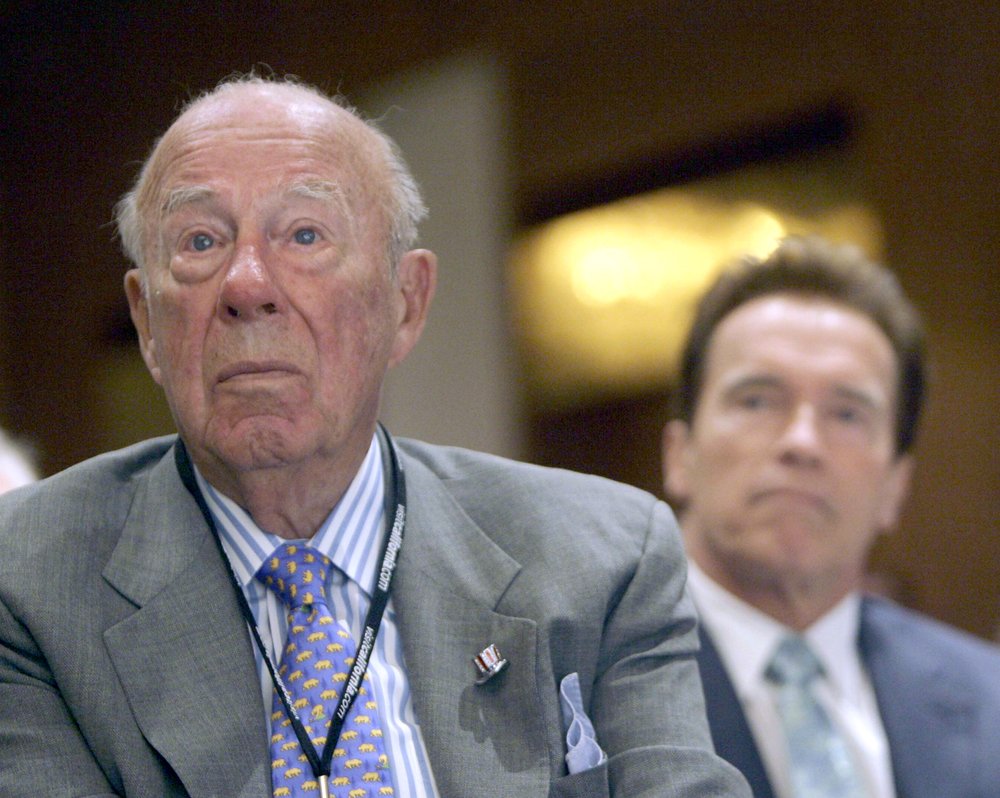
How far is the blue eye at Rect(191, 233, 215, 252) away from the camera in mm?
1699

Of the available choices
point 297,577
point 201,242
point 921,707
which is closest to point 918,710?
point 921,707

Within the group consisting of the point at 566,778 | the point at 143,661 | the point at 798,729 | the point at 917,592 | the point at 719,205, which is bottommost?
the point at 917,592

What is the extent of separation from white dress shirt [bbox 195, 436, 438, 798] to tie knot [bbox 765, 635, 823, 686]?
113cm

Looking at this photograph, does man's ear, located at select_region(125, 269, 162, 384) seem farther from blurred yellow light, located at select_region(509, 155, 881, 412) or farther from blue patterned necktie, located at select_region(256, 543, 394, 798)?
blurred yellow light, located at select_region(509, 155, 881, 412)

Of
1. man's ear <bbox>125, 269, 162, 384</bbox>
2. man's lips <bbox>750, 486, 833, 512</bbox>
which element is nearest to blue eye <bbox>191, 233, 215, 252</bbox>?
man's ear <bbox>125, 269, 162, 384</bbox>

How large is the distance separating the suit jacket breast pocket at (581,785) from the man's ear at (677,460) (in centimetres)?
134

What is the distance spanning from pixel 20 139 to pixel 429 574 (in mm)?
5199

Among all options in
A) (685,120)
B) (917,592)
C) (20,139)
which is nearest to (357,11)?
(685,120)

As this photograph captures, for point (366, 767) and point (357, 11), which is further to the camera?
point (357, 11)

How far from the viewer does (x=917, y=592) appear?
443 cm

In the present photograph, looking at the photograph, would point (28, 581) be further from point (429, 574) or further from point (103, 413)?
point (103, 413)

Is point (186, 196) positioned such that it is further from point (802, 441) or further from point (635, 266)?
point (635, 266)

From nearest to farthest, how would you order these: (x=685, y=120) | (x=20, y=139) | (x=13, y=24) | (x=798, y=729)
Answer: (x=798, y=729) < (x=685, y=120) < (x=13, y=24) < (x=20, y=139)

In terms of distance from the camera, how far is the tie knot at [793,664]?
2.66m
